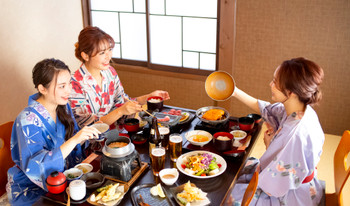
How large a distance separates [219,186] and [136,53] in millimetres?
3297

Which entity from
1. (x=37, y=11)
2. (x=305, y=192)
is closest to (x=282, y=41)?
(x=305, y=192)

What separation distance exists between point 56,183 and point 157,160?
22.8 inches

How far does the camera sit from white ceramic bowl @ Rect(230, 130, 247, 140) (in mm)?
2502

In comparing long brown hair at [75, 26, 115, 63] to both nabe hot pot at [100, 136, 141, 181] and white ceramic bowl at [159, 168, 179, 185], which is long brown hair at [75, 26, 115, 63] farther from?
white ceramic bowl at [159, 168, 179, 185]

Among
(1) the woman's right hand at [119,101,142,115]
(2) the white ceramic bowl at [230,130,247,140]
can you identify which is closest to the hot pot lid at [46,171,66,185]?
(1) the woman's right hand at [119,101,142,115]

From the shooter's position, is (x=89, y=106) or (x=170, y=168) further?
(x=89, y=106)

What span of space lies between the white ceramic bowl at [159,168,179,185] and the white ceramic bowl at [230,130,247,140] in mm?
638

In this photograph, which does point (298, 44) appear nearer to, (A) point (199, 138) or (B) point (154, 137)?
(A) point (199, 138)

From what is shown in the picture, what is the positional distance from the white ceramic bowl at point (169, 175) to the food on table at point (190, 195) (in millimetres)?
106

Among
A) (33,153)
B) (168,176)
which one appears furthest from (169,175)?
(33,153)

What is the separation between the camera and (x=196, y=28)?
14.8 ft

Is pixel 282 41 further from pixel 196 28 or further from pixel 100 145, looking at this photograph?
pixel 100 145

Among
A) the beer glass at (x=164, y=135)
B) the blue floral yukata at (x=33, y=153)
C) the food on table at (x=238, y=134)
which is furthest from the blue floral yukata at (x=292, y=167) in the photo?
the blue floral yukata at (x=33, y=153)

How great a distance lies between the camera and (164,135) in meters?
2.37
